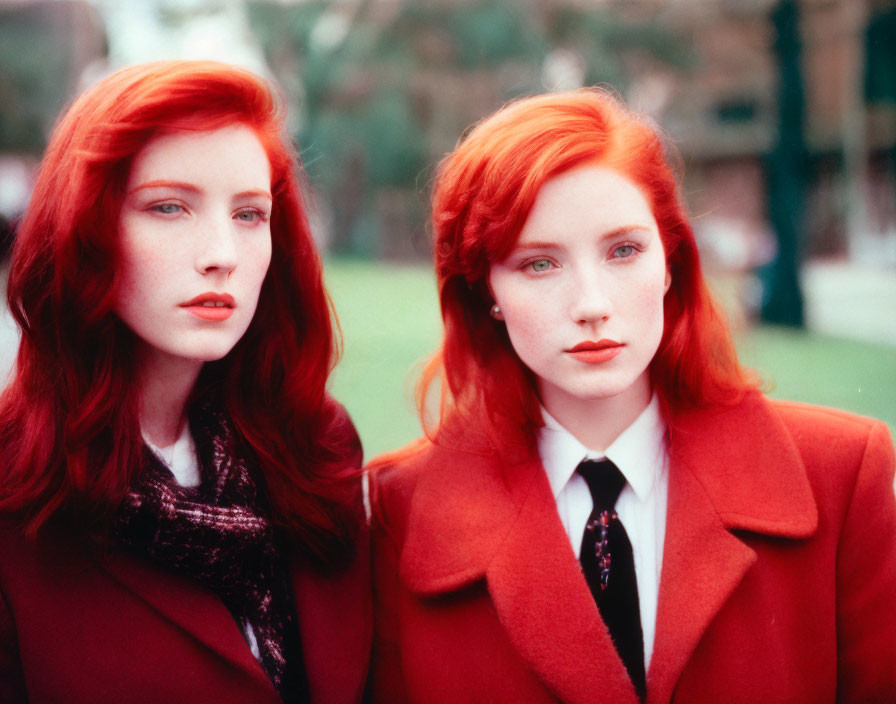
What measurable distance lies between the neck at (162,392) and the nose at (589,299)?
84 cm

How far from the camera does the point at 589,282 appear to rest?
1.70 meters

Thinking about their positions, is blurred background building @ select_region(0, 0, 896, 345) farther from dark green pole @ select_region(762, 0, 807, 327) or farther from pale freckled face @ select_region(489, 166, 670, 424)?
pale freckled face @ select_region(489, 166, 670, 424)

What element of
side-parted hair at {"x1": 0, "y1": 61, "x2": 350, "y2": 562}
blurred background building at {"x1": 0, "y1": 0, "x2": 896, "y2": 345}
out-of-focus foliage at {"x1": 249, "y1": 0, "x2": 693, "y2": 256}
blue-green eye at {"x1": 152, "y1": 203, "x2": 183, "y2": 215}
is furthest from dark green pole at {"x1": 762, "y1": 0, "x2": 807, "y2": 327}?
blue-green eye at {"x1": 152, "y1": 203, "x2": 183, "y2": 215}

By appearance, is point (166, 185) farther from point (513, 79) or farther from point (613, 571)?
point (513, 79)

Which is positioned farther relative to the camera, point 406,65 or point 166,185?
point 406,65

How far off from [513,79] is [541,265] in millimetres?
5484

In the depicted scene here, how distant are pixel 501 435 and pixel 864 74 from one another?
250 inches

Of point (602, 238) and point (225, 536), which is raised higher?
point (602, 238)

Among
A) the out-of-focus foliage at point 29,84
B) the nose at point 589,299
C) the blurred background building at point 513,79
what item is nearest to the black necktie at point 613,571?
the nose at point 589,299

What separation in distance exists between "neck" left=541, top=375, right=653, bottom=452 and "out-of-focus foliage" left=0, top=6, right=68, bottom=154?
18.6ft

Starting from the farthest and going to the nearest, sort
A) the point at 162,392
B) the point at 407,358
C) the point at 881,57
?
1. the point at 881,57
2. the point at 407,358
3. the point at 162,392

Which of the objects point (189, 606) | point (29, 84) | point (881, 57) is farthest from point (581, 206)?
point (29, 84)

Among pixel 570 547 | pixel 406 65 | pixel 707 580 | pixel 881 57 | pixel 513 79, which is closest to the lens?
pixel 707 580

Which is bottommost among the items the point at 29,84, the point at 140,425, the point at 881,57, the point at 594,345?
the point at 140,425
